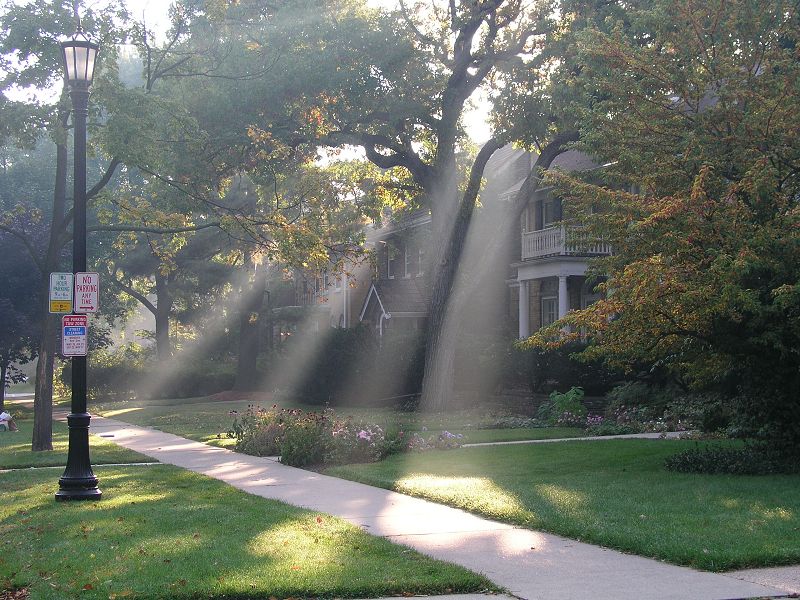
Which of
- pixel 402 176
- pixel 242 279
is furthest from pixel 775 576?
pixel 242 279

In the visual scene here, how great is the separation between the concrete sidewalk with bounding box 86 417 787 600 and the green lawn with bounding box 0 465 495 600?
369mm

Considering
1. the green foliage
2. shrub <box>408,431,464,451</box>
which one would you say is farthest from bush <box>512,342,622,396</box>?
shrub <box>408,431,464,451</box>

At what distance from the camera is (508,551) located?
26.8 feet

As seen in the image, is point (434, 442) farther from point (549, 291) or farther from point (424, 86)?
point (549, 291)

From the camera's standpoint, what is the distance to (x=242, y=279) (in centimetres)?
4497

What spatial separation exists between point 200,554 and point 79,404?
16.1 feet

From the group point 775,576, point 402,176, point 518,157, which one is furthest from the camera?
point 518,157

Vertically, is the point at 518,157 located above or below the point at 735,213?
above

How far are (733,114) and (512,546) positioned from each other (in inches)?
287

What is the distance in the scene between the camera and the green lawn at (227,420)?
20.5 meters

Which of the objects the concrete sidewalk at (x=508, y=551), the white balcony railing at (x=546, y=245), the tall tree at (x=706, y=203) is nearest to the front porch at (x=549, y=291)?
the white balcony railing at (x=546, y=245)

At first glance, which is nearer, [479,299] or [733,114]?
[733,114]

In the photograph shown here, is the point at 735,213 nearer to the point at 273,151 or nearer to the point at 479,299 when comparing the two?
the point at 273,151

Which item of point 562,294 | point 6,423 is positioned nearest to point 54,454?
point 6,423
